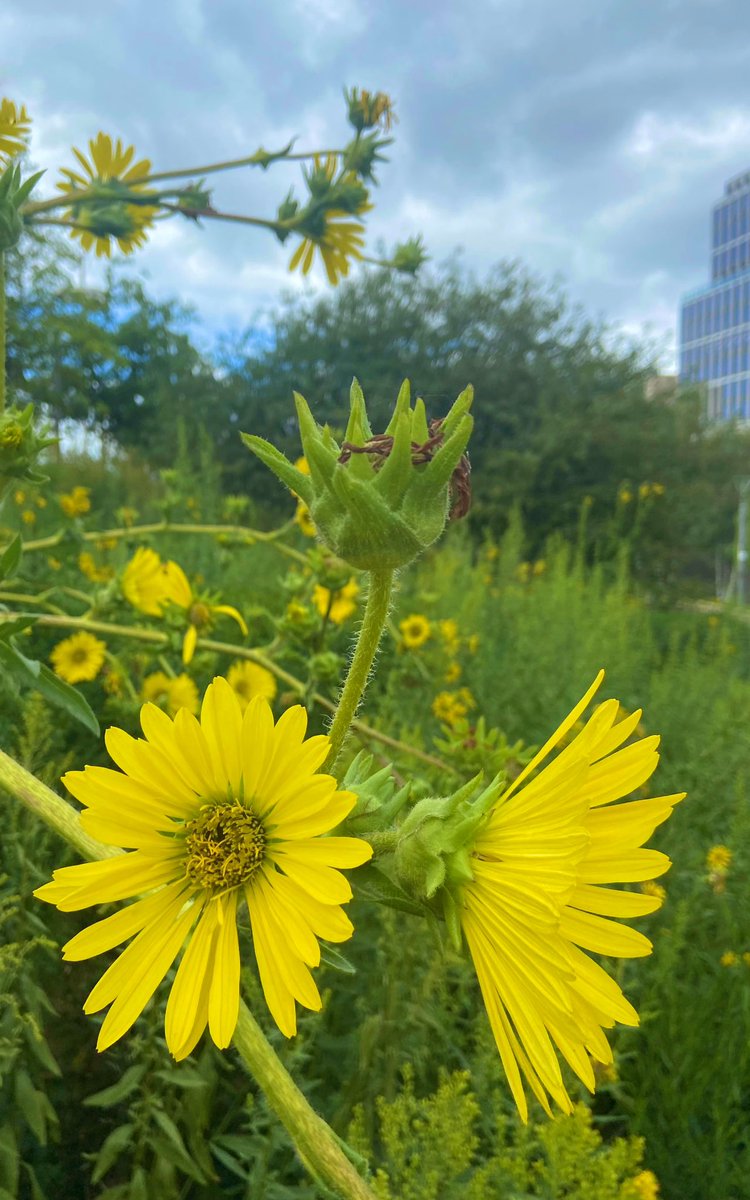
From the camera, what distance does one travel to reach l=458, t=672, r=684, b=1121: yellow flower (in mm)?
404

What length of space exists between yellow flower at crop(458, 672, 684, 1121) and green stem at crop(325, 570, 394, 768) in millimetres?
106

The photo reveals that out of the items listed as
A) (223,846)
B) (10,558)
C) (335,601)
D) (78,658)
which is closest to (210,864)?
(223,846)

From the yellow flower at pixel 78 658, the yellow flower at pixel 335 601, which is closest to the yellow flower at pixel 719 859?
the yellow flower at pixel 335 601

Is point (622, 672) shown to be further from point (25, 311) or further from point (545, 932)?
point (25, 311)

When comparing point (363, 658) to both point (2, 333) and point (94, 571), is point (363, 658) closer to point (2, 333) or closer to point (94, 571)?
point (2, 333)

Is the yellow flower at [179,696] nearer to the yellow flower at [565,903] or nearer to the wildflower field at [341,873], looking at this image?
the wildflower field at [341,873]

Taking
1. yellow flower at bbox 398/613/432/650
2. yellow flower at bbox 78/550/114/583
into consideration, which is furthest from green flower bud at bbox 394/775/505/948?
yellow flower at bbox 78/550/114/583

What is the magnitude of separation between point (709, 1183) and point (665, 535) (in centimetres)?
932

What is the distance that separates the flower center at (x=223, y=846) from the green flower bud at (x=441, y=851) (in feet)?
0.32

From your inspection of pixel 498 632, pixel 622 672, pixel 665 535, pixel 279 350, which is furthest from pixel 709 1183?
pixel 279 350

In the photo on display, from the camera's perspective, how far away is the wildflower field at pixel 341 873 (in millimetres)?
405

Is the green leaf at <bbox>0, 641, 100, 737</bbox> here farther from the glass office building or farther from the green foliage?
the glass office building

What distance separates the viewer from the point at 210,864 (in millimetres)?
442

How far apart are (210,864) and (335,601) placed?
4.04ft
